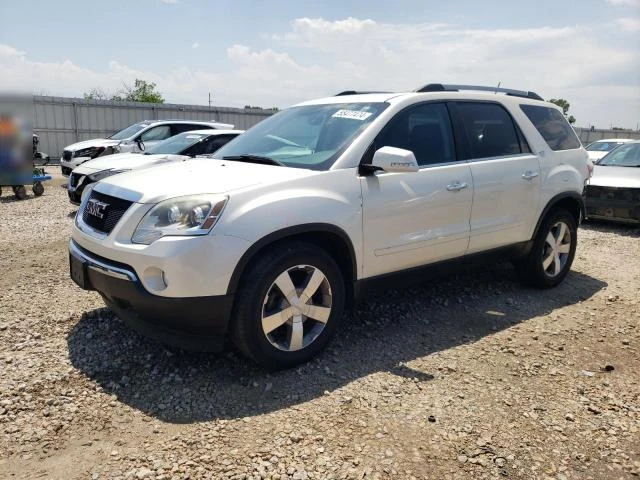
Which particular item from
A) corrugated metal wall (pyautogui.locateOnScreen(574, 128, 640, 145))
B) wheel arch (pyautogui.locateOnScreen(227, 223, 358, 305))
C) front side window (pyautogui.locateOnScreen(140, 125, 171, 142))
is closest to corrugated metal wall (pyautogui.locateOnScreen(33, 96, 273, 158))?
front side window (pyautogui.locateOnScreen(140, 125, 171, 142))

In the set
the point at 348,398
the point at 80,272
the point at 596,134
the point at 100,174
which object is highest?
the point at 596,134

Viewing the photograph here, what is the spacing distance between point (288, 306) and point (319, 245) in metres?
0.48

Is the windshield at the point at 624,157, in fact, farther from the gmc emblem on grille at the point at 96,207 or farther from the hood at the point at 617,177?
Answer: the gmc emblem on grille at the point at 96,207

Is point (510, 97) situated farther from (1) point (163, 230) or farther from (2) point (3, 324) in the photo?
(2) point (3, 324)

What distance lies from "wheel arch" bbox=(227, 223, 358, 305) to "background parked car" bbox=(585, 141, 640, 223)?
19.9 feet

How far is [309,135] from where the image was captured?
4.09 m

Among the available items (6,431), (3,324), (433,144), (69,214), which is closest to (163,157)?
(69,214)

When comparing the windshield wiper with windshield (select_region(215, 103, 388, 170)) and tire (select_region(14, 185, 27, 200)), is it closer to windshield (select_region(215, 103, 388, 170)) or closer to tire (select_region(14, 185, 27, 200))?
windshield (select_region(215, 103, 388, 170))

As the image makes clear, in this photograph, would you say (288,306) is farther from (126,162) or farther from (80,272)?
(126,162)

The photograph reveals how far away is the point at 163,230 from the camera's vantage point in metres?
3.05

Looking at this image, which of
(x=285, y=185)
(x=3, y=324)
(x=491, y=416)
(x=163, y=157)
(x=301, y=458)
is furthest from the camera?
(x=163, y=157)

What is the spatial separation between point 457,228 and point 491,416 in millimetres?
1623

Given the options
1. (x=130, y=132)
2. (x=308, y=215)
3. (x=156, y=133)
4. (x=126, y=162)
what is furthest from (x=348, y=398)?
(x=130, y=132)

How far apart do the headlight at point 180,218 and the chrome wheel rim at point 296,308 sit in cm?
56
